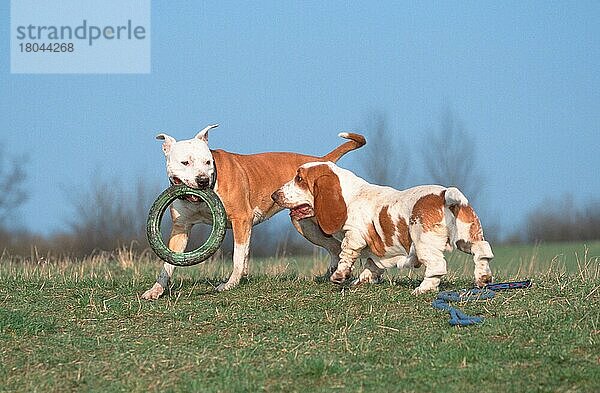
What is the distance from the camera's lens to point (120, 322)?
29.3 ft

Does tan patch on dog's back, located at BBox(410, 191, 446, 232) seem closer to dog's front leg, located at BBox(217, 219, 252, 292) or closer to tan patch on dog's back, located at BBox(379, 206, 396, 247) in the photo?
tan patch on dog's back, located at BBox(379, 206, 396, 247)

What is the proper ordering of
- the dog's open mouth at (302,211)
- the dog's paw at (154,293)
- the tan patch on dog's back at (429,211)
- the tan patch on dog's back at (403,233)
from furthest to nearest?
the dog's open mouth at (302,211) < the dog's paw at (154,293) < the tan patch on dog's back at (403,233) < the tan patch on dog's back at (429,211)

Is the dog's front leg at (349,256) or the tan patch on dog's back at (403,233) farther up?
the tan patch on dog's back at (403,233)

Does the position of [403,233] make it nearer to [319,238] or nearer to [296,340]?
[319,238]

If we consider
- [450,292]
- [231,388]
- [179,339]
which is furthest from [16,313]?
[450,292]

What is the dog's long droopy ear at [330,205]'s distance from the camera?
10.6m

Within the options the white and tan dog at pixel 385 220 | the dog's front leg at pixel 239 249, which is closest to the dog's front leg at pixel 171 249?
the dog's front leg at pixel 239 249

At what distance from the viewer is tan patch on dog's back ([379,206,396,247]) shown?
10.1m

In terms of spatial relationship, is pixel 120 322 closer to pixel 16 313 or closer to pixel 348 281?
pixel 16 313

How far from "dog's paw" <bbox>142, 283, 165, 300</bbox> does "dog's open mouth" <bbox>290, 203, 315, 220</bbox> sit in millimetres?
1828

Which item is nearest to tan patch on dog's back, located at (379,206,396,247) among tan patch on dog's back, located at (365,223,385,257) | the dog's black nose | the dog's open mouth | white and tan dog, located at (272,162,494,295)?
white and tan dog, located at (272,162,494,295)

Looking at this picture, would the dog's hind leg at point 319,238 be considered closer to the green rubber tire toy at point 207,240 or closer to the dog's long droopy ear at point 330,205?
the dog's long droopy ear at point 330,205

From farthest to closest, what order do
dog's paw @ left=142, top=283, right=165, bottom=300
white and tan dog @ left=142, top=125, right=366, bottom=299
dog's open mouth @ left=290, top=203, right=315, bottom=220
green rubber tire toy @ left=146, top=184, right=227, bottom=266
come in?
dog's open mouth @ left=290, top=203, right=315, bottom=220 → white and tan dog @ left=142, top=125, right=366, bottom=299 → green rubber tire toy @ left=146, top=184, right=227, bottom=266 → dog's paw @ left=142, top=283, right=165, bottom=300

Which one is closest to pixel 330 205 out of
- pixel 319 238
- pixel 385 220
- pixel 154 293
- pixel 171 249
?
pixel 385 220
